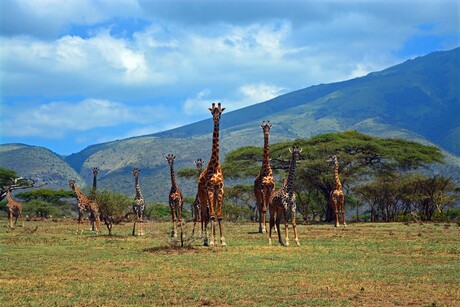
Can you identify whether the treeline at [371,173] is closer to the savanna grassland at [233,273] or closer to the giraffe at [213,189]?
the giraffe at [213,189]

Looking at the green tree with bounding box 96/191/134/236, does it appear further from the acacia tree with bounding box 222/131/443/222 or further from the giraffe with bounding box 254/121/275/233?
the acacia tree with bounding box 222/131/443/222

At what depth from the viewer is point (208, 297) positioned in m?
13.0

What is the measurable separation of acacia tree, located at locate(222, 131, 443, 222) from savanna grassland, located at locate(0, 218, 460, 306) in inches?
907

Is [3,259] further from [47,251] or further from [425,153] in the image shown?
[425,153]

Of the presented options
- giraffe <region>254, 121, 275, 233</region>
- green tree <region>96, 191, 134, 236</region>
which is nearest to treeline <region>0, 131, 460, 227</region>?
green tree <region>96, 191, 134, 236</region>

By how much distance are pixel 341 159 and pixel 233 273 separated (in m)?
33.5

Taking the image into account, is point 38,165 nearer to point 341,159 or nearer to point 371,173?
point 371,173

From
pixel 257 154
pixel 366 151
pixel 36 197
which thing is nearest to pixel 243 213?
pixel 257 154

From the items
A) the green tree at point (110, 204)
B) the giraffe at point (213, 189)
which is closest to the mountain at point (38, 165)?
the green tree at point (110, 204)

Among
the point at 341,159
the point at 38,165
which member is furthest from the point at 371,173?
the point at 38,165

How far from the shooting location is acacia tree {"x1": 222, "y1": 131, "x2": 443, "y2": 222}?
4784cm

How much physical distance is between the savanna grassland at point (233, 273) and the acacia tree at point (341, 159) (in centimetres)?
2304

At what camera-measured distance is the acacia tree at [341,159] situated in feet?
157

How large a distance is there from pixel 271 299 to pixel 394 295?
2.41 metres
